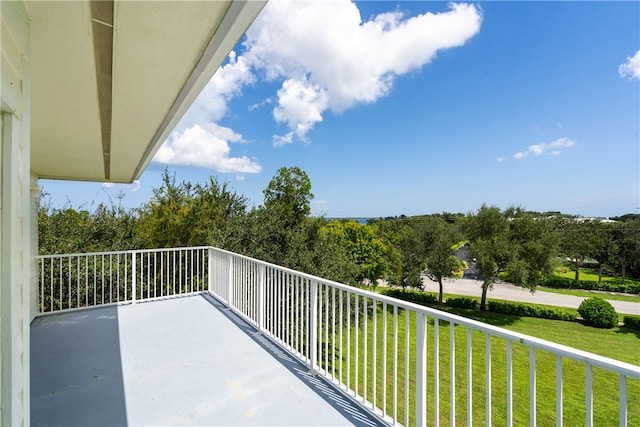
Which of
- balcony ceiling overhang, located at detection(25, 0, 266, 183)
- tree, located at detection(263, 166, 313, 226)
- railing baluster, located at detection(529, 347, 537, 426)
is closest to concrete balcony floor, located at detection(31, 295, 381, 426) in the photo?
railing baluster, located at detection(529, 347, 537, 426)

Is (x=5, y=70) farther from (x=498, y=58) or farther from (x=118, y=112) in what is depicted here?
(x=498, y=58)

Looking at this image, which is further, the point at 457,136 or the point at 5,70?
the point at 457,136

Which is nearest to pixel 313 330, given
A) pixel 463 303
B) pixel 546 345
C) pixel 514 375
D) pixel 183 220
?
pixel 546 345

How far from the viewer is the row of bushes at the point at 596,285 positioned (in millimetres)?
26389

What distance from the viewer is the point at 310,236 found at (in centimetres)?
1213

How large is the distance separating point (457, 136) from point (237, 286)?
2206 cm

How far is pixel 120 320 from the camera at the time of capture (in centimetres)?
423

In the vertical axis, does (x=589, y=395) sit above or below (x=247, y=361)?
above

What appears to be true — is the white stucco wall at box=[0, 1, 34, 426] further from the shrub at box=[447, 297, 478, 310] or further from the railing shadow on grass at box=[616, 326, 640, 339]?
the railing shadow on grass at box=[616, 326, 640, 339]

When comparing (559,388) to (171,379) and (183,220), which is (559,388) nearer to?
(171,379)

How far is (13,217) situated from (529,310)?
24.9 m

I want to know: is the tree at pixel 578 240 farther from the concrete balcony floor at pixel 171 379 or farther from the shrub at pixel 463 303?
the concrete balcony floor at pixel 171 379

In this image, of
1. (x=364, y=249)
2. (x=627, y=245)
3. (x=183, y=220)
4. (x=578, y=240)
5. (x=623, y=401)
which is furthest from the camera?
(x=578, y=240)

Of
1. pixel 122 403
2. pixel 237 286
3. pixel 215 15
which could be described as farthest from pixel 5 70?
pixel 237 286
